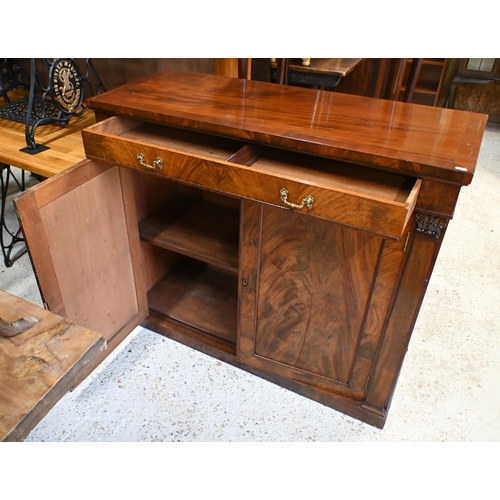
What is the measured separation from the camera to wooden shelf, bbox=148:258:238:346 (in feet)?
5.31

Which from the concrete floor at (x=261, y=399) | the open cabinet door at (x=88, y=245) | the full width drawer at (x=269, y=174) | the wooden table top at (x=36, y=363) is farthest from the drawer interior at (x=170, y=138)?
the concrete floor at (x=261, y=399)

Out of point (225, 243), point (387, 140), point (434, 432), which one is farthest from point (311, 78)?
point (434, 432)

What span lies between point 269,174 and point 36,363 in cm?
56

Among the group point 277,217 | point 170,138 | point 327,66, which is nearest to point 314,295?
point 277,217

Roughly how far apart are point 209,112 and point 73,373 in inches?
29.6

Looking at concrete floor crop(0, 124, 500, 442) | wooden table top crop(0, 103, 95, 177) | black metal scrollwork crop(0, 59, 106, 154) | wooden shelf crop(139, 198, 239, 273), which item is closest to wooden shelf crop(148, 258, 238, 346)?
concrete floor crop(0, 124, 500, 442)

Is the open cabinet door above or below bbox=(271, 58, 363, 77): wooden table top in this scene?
below

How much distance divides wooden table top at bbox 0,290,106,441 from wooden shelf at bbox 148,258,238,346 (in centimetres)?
87

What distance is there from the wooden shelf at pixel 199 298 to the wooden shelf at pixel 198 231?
30 cm

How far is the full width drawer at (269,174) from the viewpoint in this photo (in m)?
0.89

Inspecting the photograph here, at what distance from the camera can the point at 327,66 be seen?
2.38m

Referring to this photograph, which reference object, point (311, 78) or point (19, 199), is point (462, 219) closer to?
point (311, 78)

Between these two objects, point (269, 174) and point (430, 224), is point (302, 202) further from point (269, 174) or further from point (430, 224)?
point (430, 224)

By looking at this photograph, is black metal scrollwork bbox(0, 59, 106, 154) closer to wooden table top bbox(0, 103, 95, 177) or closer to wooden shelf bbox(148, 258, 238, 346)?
wooden table top bbox(0, 103, 95, 177)
